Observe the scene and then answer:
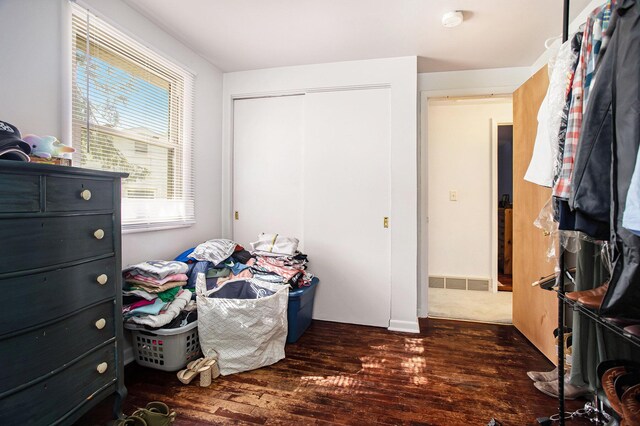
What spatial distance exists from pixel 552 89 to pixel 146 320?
96.3 inches

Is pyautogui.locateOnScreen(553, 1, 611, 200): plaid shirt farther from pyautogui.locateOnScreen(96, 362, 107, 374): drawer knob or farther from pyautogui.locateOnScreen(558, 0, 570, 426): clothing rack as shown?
pyautogui.locateOnScreen(96, 362, 107, 374): drawer knob

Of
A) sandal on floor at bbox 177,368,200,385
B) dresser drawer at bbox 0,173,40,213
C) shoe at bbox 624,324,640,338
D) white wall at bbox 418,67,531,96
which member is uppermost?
white wall at bbox 418,67,531,96

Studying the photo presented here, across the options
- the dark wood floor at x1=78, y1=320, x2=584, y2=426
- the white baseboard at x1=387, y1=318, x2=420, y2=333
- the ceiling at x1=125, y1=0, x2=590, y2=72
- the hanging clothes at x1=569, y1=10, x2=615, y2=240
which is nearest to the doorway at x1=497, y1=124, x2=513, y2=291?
the white baseboard at x1=387, y1=318, x2=420, y2=333

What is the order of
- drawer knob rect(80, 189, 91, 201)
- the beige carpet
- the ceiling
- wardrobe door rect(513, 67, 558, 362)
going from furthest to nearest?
the beige carpet
wardrobe door rect(513, 67, 558, 362)
the ceiling
drawer knob rect(80, 189, 91, 201)

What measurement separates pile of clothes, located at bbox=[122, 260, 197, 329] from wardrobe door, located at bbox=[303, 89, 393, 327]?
121cm

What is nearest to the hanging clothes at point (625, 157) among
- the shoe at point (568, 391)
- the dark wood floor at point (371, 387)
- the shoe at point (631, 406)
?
the shoe at point (631, 406)

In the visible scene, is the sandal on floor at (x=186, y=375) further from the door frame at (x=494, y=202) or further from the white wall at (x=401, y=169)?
the door frame at (x=494, y=202)

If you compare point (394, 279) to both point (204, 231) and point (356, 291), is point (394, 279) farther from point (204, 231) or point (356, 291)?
point (204, 231)

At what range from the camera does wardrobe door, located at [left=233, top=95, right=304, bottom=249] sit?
2.83 metres

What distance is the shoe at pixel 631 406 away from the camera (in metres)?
1.02

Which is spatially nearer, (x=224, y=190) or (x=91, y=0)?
(x=91, y=0)

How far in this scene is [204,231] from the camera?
8.80 ft

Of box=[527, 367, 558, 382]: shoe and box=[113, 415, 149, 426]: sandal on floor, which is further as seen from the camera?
box=[527, 367, 558, 382]: shoe

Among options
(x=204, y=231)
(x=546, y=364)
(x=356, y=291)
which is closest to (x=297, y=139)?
(x=204, y=231)
